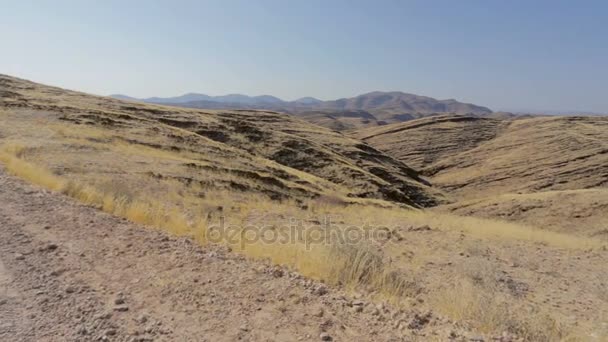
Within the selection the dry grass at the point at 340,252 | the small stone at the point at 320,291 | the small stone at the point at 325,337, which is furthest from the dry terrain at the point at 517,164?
the small stone at the point at 325,337

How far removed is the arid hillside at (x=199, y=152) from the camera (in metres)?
19.2

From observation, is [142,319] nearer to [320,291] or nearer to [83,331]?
[83,331]

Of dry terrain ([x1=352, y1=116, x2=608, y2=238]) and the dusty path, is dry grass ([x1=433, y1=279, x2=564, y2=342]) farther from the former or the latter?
dry terrain ([x1=352, y1=116, x2=608, y2=238])

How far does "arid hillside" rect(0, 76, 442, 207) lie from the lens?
755 inches

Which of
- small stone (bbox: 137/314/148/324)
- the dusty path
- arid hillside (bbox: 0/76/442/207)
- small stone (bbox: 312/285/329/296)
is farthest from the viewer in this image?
arid hillside (bbox: 0/76/442/207)

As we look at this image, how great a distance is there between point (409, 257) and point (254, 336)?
7.41 metres

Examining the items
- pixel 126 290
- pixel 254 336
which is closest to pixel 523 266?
pixel 254 336

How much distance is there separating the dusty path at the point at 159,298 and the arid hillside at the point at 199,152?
9.40 meters

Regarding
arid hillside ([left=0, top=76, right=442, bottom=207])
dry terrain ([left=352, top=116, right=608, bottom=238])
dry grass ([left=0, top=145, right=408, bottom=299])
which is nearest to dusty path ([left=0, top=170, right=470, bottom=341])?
dry grass ([left=0, top=145, right=408, bottom=299])

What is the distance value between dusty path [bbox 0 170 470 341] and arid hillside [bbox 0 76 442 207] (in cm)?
940

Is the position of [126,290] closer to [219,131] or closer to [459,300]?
[459,300]

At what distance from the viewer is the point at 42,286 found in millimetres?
4578

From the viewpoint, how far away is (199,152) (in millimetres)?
28000

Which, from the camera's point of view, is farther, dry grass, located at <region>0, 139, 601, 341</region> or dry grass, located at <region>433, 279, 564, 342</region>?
dry grass, located at <region>0, 139, 601, 341</region>
